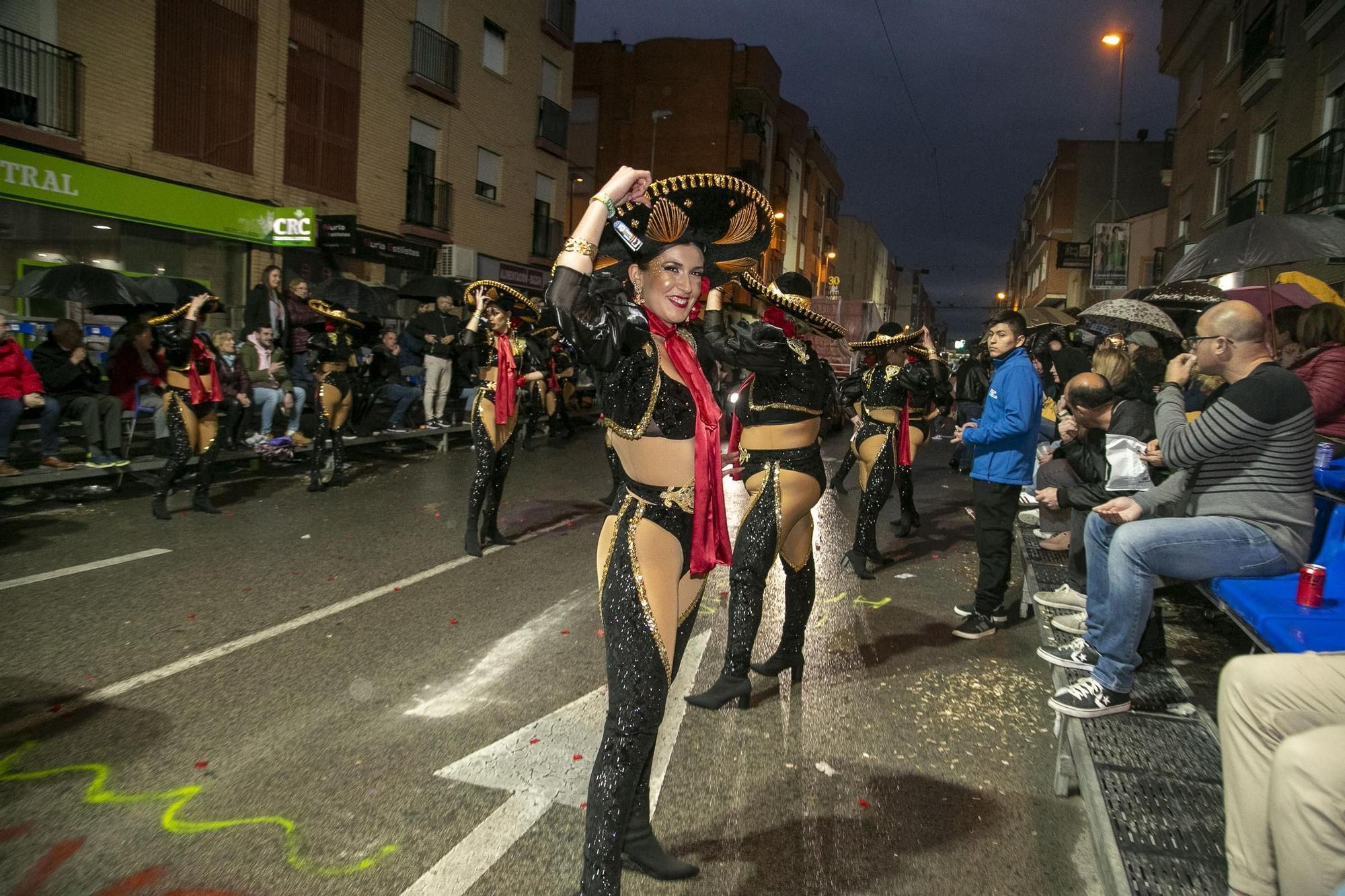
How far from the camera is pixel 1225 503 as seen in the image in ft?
12.9

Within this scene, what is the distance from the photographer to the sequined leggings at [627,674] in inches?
103

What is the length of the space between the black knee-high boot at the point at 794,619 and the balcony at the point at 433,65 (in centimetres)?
2100

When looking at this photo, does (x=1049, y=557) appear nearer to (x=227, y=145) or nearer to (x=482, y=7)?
(x=227, y=145)

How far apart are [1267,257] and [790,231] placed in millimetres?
51349

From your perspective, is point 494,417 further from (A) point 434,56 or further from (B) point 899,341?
(A) point 434,56

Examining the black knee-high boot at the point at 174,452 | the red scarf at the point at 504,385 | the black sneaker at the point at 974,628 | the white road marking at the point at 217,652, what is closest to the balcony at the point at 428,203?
the black knee-high boot at the point at 174,452

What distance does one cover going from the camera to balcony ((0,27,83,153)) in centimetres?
1327

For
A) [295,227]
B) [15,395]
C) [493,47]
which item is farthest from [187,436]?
[493,47]

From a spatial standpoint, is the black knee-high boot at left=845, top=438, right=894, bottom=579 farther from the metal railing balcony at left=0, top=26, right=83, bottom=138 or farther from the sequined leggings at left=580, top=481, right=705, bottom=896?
the metal railing balcony at left=0, top=26, right=83, bottom=138

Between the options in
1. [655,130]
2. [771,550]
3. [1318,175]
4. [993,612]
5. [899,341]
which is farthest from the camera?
[655,130]

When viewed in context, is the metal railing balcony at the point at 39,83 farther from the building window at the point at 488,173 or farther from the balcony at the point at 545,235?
the balcony at the point at 545,235

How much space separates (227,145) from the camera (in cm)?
1705

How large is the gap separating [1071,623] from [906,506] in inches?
177

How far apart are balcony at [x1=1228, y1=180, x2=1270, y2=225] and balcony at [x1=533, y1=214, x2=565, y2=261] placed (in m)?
18.8
